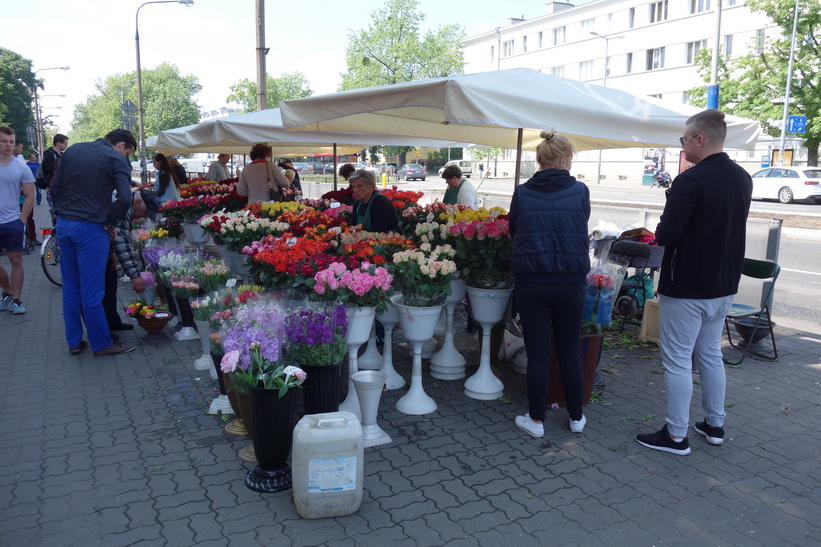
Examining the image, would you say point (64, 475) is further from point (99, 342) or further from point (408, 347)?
point (408, 347)

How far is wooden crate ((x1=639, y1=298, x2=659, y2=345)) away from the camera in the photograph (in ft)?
19.2

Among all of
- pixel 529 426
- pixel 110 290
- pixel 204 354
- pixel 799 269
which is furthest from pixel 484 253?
pixel 799 269

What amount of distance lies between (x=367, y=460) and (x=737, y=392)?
3.00 metres

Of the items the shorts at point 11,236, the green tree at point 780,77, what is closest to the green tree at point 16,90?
the shorts at point 11,236

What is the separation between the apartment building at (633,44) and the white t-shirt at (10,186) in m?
34.5

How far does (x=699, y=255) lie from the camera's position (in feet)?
11.1

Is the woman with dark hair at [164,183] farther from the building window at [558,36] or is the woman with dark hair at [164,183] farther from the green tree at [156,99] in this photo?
the green tree at [156,99]

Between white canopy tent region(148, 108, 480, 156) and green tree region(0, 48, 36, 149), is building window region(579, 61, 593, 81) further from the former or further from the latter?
green tree region(0, 48, 36, 149)

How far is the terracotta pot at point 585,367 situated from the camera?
4.17 metres

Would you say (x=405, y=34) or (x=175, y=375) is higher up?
(x=405, y=34)

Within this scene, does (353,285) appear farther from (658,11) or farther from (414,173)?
(658,11)

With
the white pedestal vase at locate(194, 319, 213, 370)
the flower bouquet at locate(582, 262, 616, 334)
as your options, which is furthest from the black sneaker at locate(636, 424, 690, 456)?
the white pedestal vase at locate(194, 319, 213, 370)

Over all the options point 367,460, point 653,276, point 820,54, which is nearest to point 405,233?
point 653,276

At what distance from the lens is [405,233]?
6.97 m
